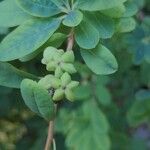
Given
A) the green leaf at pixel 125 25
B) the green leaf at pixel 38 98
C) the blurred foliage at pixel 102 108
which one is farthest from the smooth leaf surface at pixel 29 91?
the blurred foliage at pixel 102 108

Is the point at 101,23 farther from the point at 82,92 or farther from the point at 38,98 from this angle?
the point at 82,92

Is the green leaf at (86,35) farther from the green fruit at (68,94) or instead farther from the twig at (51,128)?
the green fruit at (68,94)

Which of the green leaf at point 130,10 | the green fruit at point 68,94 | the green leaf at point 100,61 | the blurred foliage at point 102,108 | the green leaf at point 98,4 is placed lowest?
the blurred foliage at point 102,108

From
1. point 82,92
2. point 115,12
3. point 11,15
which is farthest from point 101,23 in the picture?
point 82,92

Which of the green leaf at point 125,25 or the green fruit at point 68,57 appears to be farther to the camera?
the green leaf at point 125,25

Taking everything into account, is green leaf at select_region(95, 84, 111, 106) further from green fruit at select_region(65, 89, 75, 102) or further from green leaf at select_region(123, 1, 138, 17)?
green fruit at select_region(65, 89, 75, 102)

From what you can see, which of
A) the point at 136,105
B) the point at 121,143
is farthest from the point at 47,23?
the point at 121,143

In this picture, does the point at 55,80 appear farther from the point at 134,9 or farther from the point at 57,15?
the point at 134,9
